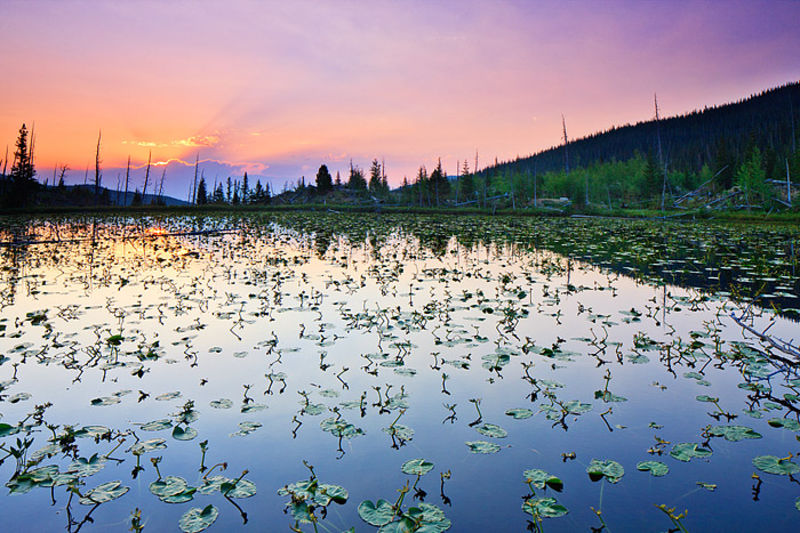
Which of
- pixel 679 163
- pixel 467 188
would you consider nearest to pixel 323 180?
pixel 467 188

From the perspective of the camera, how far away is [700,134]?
150000mm

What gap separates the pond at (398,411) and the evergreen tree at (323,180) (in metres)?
88.0

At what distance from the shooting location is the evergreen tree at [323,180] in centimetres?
9450

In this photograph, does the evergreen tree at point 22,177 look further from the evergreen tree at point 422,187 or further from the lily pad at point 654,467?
the lily pad at point 654,467

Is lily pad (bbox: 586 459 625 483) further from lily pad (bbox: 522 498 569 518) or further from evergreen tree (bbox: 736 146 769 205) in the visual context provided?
evergreen tree (bbox: 736 146 769 205)

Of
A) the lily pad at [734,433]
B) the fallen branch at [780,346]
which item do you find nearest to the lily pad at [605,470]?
the lily pad at [734,433]

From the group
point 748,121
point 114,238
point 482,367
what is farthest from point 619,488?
point 748,121

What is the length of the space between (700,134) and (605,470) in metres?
191

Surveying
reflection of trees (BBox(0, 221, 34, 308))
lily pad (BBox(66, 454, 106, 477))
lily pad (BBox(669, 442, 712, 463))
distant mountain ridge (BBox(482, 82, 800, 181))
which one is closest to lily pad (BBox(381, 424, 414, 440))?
lily pad (BBox(669, 442, 712, 463))

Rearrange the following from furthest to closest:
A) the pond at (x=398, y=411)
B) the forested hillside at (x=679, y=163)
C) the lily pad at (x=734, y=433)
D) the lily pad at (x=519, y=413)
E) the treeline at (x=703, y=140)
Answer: the treeline at (x=703, y=140)
the forested hillside at (x=679, y=163)
the lily pad at (x=519, y=413)
the lily pad at (x=734, y=433)
the pond at (x=398, y=411)

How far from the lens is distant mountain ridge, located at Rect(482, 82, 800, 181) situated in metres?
115

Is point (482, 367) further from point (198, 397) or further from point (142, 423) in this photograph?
point (142, 423)

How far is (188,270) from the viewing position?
1295cm

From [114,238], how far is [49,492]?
24588 millimetres
